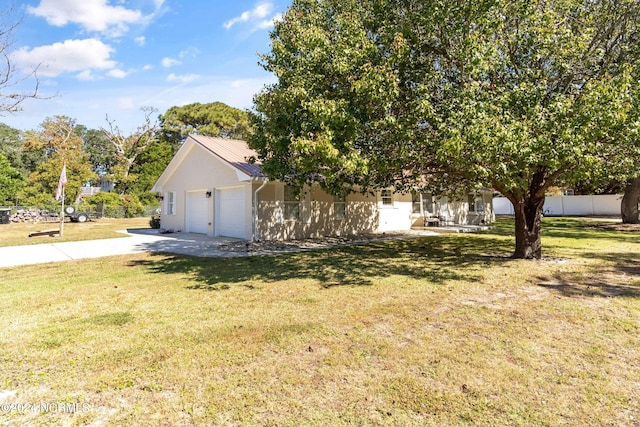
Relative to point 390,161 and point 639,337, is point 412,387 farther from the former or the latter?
point 390,161

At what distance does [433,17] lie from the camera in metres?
6.36

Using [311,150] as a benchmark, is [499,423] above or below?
below

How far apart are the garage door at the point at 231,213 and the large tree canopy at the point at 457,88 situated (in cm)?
677

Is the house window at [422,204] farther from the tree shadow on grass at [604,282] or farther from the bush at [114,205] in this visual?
the bush at [114,205]

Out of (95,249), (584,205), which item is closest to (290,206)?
(95,249)

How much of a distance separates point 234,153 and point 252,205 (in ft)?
12.1

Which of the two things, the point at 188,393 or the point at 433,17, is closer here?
the point at 188,393

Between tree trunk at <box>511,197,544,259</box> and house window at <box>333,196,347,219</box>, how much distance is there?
816 centimetres

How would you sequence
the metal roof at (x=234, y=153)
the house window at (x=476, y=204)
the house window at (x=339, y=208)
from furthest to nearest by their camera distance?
the house window at (x=476, y=204) → the house window at (x=339, y=208) → the metal roof at (x=234, y=153)

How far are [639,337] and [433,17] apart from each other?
5809mm

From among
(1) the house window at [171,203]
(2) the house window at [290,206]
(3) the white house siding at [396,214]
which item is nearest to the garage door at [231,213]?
(2) the house window at [290,206]

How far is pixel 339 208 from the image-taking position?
647 inches

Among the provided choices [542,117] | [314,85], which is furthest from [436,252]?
[314,85]

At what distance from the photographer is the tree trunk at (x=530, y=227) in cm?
929
